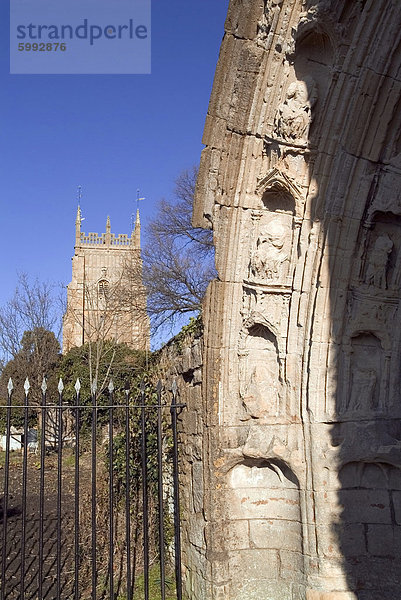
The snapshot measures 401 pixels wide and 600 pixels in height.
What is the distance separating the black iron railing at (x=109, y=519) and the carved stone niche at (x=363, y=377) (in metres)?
1.32

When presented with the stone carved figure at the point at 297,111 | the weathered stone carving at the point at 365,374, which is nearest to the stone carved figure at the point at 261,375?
the weathered stone carving at the point at 365,374

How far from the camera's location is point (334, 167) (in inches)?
162

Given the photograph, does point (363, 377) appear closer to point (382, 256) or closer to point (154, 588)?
point (382, 256)

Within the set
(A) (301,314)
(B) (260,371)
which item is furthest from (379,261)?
(B) (260,371)

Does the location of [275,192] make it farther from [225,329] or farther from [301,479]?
[301,479]

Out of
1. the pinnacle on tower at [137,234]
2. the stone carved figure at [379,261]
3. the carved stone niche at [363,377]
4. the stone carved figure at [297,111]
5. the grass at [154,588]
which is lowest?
the grass at [154,588]

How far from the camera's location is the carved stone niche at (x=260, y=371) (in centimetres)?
424

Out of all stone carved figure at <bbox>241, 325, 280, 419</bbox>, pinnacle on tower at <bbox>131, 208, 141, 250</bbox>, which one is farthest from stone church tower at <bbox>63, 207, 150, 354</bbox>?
stone carved figure at <bbox>241, 325, 280, 419</bbox>

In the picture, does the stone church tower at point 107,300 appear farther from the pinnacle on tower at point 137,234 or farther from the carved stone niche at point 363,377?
the carved stone niche at point 363,377

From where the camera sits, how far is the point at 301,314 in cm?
423

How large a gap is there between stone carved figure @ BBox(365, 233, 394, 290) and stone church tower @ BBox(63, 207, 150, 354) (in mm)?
15728

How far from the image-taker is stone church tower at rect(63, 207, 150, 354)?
21703mm

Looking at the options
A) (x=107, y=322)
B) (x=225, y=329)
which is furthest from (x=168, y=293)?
(x=225, y=329)

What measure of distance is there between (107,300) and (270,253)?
2084cm
